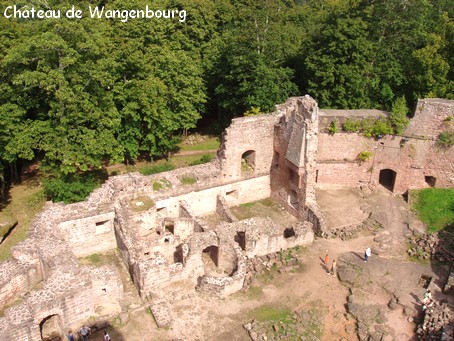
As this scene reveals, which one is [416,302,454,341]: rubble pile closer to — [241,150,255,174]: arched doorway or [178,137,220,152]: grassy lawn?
[241,150,255,174]: arched doorway

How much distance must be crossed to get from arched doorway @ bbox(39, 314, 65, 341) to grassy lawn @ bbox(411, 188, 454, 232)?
18.1 m

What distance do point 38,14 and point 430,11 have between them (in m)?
27.8

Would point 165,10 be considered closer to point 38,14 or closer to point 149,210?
point 38,14

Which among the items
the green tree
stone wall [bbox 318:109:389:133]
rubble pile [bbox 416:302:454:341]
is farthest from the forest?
rubble pile [bbox 416:302:454:341]

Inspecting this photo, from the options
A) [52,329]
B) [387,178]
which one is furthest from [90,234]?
[387,178]

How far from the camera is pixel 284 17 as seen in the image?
141 ft

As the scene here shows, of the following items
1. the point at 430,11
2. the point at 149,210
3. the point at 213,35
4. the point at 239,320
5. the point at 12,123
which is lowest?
the point at 239,320

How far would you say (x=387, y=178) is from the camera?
2936 cm

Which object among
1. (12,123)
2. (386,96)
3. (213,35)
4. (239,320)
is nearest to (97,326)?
(239,320)

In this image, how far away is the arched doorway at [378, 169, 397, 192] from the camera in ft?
92.9

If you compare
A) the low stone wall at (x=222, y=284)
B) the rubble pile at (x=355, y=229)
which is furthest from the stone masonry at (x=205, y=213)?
the rubble pile at (x=355, y=229)

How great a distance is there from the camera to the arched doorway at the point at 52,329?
1825 centimetres

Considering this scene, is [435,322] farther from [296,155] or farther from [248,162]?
[248,162]

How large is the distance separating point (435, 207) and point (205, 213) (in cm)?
1237
